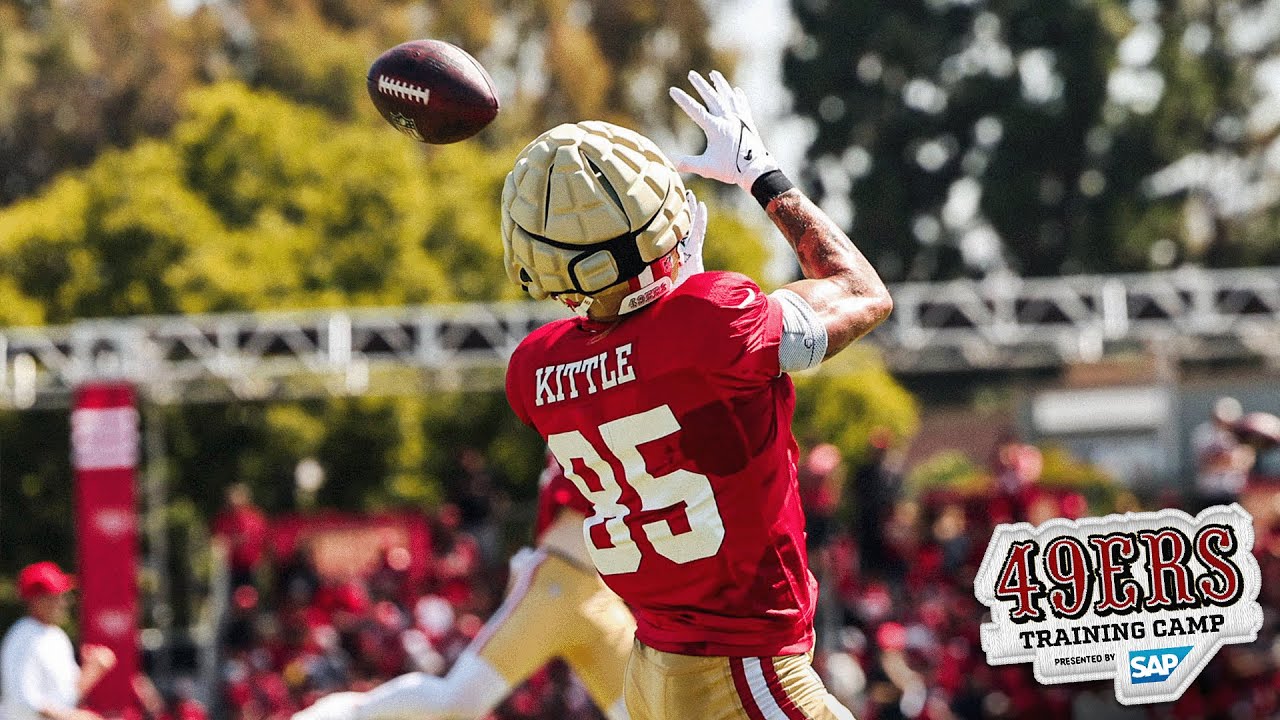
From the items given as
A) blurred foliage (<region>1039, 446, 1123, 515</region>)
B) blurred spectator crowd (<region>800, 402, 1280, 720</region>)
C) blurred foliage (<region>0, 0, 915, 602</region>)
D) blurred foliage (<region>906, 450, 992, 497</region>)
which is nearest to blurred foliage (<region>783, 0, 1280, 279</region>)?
blurred foliage (<region>906, 450, 992, 497</region>)

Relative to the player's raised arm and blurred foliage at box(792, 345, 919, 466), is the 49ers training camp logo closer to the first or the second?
the player's raised arm

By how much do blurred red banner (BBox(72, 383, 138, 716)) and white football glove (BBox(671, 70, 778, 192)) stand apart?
10.7m

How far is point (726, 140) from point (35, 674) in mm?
5521

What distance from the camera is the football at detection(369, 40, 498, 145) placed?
3961mm

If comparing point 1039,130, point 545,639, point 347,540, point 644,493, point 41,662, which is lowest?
point 347,540

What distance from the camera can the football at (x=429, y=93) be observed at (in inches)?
156

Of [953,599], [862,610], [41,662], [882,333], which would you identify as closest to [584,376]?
[41,662]

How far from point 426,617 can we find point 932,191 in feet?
74.4

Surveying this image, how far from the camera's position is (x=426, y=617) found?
1406 centimetres

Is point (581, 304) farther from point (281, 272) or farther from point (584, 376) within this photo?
point (281, 272)

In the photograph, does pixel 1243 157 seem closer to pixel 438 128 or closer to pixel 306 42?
pixel 306 42

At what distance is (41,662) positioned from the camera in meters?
7.85

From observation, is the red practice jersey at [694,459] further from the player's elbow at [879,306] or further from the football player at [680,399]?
the player's elbow at [879,306]

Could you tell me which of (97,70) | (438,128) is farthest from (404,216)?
(438,128)
